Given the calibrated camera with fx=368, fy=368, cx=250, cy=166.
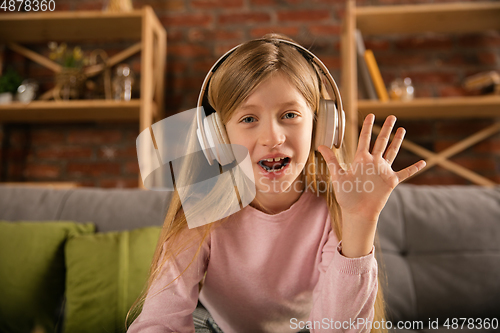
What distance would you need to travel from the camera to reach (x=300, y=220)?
26.7 inches

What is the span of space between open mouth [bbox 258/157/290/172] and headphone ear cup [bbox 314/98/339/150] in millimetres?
60

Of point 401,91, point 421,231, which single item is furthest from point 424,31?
point 421,231

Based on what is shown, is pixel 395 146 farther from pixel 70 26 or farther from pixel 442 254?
pixel 70 26

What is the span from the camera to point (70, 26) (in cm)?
163

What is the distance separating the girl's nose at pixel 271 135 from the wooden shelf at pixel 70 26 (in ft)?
4.29

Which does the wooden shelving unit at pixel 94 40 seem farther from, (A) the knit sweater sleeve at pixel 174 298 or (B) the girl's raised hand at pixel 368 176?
(B) the girl's raised hand at pixel 368 176

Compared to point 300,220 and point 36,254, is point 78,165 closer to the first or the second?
point 36,254

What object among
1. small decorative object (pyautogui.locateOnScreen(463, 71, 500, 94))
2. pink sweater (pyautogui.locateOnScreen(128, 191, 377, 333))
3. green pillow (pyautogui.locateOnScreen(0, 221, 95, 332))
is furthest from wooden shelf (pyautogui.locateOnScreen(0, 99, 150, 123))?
small decorative object (pyautogui.locateOnScreen(463, 71, 500, 94))

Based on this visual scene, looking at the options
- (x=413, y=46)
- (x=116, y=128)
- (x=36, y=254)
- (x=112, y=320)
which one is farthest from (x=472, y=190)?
(x=116, y=128)

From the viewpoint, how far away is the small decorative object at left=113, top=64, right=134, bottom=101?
1.65 metres

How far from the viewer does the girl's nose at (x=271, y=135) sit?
0.48 metres

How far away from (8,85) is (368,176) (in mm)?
1703

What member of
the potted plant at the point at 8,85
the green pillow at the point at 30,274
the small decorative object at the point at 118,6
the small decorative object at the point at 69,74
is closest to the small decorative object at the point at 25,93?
the potted plant at the point at 8,85

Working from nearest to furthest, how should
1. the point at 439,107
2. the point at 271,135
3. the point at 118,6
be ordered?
the point at 271,135 → the point at 439,107 → the point at 118,6
